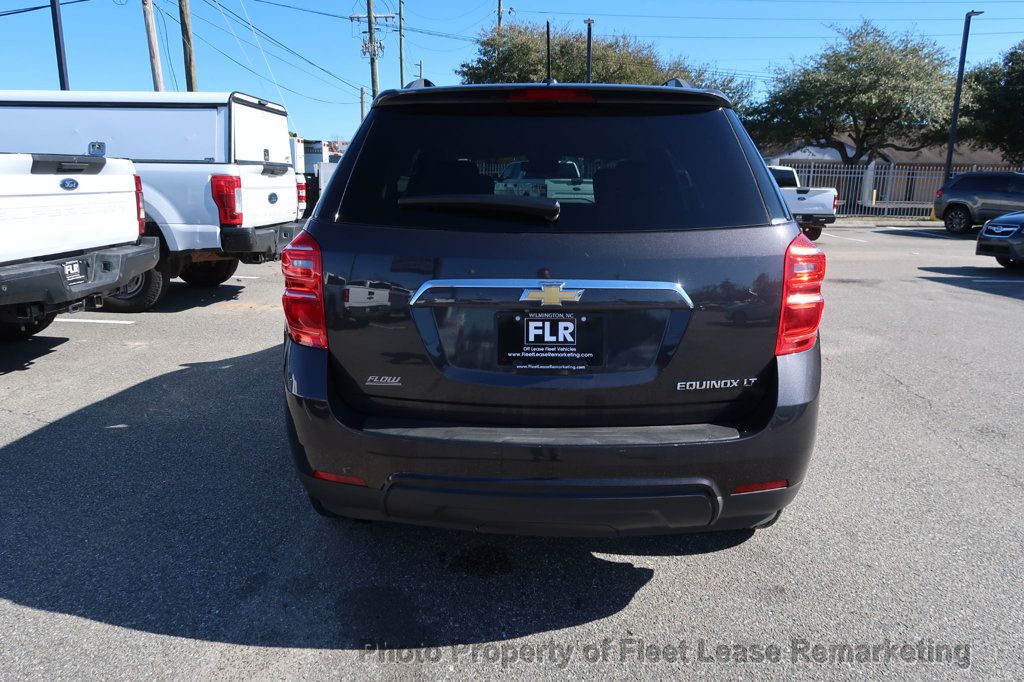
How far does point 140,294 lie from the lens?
8141mm

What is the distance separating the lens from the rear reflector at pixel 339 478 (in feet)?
8.14

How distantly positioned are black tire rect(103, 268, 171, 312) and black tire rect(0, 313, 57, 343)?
1293 mm

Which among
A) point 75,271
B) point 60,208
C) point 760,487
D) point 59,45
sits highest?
point 59,45

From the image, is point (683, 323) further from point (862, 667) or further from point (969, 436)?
point (969, 436)

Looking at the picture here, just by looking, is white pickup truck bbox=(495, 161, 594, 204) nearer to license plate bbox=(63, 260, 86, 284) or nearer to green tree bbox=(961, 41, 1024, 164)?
license plate bbox=(63, 260, 86, 284)

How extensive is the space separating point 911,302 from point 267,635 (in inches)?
370

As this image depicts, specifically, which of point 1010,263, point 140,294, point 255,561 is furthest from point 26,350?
point 1010,263

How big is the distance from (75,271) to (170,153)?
9.47ft

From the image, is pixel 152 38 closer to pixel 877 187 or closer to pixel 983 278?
pixel 983 278

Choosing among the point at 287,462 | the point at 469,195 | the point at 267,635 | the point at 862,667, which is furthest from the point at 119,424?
the point at 862,667

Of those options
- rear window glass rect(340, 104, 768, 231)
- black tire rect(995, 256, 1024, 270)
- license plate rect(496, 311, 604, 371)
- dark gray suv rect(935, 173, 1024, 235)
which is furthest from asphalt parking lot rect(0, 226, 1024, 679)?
dark gray suv rect(935, 173, 1024, 235)

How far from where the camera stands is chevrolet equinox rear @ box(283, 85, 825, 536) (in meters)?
2.36

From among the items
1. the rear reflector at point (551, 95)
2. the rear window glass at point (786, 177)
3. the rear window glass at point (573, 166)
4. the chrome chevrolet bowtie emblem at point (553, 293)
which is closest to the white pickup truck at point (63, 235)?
the rear window glass at point (573, 166)

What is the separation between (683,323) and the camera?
2.39 m
